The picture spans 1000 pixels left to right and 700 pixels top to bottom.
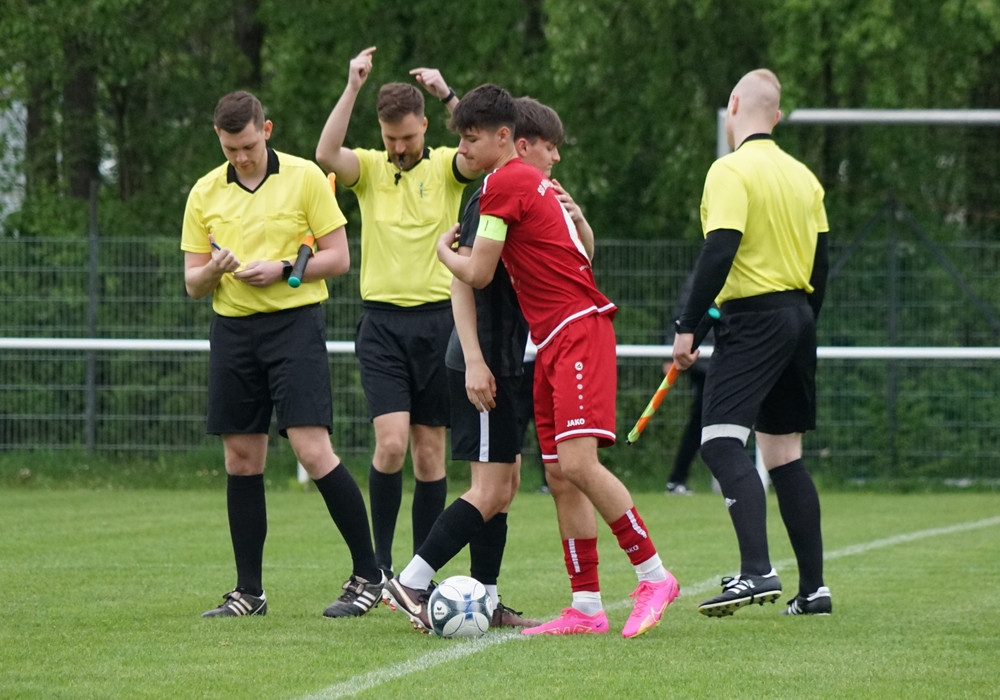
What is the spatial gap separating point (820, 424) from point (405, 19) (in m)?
7.05

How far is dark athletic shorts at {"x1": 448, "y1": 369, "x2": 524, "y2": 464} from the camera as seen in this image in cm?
607

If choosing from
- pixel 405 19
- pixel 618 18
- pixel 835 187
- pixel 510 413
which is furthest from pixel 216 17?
pixel 510 413

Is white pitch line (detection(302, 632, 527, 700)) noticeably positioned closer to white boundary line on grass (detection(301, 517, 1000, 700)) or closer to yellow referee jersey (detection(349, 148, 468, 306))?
white boundary line on grass (detection(301, 517, 1000, 700))

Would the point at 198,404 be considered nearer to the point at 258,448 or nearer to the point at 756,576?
the point at 258,448

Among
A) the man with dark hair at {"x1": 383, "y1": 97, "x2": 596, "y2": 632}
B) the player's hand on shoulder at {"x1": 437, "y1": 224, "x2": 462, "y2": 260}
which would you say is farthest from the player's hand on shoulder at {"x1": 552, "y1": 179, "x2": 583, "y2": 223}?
the player's hand on shoulder at {"x1": 437, "y1": 224, "x2": 462, "y2": 260}

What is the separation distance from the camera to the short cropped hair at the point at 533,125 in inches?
242

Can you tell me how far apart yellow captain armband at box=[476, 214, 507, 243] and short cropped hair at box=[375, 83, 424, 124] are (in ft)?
4.52

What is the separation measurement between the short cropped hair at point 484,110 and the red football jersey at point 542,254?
171 mm

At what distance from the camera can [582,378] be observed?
5.80 m

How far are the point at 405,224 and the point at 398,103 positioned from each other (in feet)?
1.82

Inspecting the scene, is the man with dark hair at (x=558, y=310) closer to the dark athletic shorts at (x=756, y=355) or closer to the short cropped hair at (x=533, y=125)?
the short cropped hair at (x=533, y=125)

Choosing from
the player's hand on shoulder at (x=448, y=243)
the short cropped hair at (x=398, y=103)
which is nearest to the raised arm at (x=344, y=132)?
the short cropped hair at (x=398, y=103)

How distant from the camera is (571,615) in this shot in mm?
6035

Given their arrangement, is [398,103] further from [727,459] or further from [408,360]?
[727,459]
